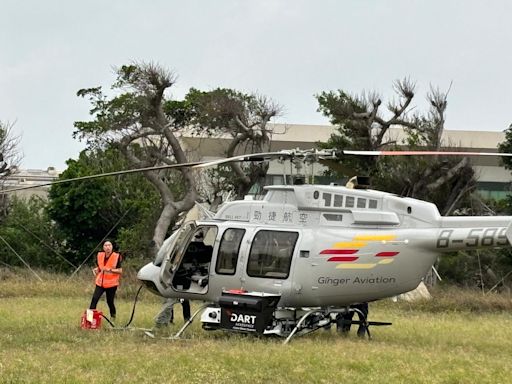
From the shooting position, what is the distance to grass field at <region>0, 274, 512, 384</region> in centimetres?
876

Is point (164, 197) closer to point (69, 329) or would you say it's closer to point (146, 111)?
point (146, 111)

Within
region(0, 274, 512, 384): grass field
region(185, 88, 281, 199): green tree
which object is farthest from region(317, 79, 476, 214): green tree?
region(0, 274, 512, 384): grass field

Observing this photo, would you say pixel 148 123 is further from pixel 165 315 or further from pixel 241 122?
pixel 165 315

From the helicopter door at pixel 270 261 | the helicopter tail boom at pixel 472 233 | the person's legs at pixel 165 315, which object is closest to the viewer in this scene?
the helicopter tail boom at pixel 472 233

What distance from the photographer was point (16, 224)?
3709 centimetres

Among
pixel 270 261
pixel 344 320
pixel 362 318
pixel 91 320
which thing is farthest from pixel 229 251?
pixel 91 320

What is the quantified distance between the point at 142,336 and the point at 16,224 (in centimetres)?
2613

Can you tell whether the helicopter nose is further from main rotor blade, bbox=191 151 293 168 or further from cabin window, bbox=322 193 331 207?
cabin window, bbox=322 193 331 207

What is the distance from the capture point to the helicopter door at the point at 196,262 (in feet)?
43.6

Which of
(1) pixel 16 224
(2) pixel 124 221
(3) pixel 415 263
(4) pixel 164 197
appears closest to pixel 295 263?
(3) pixel 415 263

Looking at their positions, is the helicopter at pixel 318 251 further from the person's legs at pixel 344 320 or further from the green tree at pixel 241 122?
the green tree at pixel 241 122

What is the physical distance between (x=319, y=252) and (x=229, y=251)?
1.54 metres

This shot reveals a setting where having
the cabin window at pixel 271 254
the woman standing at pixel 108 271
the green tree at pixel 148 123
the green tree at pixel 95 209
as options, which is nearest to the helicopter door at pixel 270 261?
the cabin window at pixel 271 254

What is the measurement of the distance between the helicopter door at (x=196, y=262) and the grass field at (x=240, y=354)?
82 centimetres
